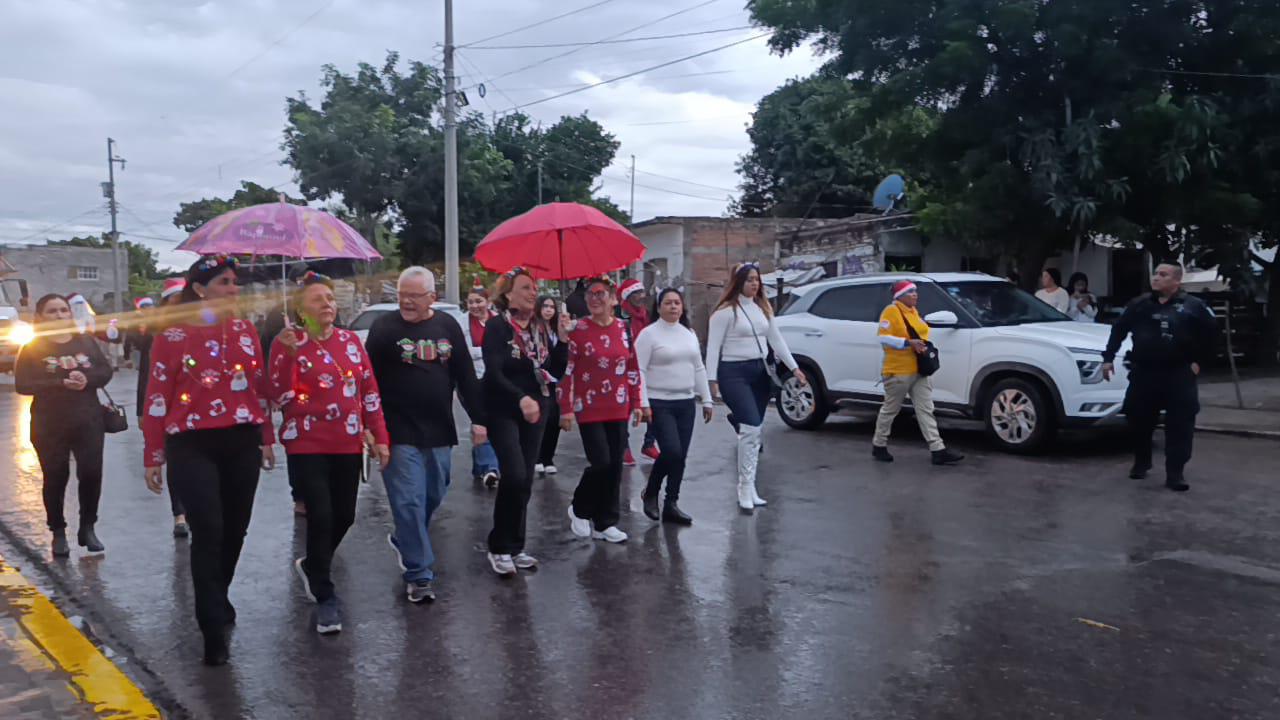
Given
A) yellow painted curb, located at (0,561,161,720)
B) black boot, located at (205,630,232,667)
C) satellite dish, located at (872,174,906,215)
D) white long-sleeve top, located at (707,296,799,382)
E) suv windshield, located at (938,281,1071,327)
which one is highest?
satellite dish, located at (872,174,906,215)

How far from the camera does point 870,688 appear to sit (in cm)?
417

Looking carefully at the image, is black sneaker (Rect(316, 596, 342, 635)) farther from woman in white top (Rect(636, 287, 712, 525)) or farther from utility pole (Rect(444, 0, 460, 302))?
utility pole (Rect(444, 0, 460, 302))

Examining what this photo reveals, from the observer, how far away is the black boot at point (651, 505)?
718cm

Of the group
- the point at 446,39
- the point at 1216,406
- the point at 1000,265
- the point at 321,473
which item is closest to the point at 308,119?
the point at 446,39

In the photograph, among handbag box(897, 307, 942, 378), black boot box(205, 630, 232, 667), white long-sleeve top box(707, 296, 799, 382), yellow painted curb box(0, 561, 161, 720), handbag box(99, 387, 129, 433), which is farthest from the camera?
handbag box(897, 307, 942, 378)

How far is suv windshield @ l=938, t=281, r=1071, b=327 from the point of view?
34.0 feet

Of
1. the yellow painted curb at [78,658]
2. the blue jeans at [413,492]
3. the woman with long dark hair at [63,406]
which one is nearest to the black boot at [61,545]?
the woman with long dark hair at [63,406]

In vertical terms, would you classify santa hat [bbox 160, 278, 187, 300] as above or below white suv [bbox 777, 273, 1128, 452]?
above

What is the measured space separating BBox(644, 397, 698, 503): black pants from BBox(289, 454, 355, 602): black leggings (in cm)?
240

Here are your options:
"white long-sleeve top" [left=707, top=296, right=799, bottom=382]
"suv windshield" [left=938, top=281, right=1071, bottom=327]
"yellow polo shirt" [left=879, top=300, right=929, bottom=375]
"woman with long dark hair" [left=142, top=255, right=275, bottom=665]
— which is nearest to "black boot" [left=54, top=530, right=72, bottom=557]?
"woman with long dark hair" [left=142, top=255, right=275, bottom=665]

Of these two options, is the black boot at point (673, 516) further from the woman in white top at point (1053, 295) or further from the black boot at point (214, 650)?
the woman in white top at point (1053, 295)

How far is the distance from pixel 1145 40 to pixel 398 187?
21.6 m

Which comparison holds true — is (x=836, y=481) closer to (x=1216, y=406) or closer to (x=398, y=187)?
(x=1216, y=406)

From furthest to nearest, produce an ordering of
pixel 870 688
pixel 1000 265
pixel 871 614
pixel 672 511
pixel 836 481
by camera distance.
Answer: pixel 1000 265
pixel 836 481
pixel 672 511
pixel 871 614
pixel 870 688
